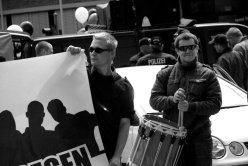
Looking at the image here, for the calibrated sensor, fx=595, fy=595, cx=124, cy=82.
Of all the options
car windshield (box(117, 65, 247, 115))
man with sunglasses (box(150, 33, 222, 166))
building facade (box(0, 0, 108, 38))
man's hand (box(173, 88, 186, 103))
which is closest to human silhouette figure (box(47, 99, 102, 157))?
man's hand (box(173, 88, 186, 103))

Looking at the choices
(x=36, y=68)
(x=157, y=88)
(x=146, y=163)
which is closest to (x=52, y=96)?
(x=36, y=68)

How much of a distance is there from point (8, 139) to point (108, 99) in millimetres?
701

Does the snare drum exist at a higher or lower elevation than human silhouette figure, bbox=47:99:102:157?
lower

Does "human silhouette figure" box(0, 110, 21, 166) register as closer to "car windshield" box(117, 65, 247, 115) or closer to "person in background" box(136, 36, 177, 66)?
"car windshield" box(117, 65, 247, 115)

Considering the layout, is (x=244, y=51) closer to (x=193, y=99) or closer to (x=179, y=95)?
(x=193, y=99)

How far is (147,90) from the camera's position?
21.5ft

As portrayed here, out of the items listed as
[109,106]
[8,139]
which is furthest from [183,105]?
[8,139]

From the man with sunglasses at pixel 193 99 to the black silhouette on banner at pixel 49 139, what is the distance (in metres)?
1.17

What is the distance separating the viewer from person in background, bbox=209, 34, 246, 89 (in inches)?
348

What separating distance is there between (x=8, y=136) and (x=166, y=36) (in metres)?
6.99

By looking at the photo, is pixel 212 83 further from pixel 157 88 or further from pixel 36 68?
pixel 36 68

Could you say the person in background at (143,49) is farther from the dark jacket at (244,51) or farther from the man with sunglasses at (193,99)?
the man with sunglasses at (193,99)

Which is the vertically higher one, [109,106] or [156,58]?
[109,106]

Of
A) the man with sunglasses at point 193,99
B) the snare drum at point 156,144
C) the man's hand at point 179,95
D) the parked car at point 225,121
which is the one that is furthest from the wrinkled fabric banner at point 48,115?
the parked car at point 225,121
